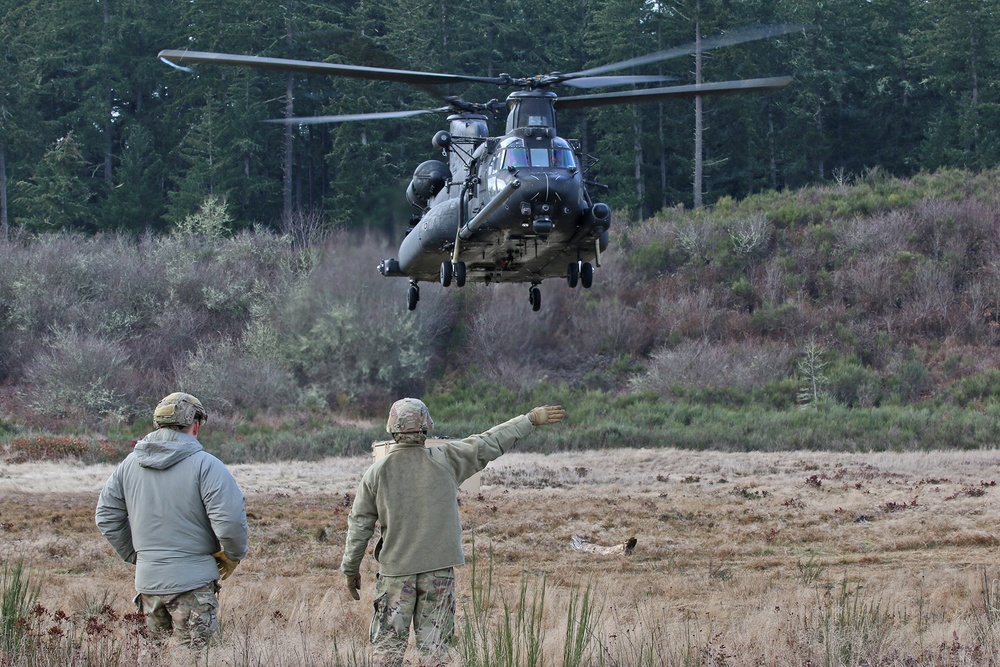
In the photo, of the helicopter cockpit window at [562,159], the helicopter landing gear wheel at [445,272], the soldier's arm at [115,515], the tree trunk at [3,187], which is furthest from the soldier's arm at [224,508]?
the tree trunk at [3,187]

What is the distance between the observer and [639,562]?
14164 mm

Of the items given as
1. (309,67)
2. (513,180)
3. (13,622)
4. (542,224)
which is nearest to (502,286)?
(513,180)

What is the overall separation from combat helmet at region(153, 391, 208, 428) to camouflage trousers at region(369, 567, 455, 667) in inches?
54.5

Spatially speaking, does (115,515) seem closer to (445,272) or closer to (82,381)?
(445,272)

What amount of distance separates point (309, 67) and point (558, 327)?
27458 millimetres

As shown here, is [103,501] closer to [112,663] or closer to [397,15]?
[112,663]

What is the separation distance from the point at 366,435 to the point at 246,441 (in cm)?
313

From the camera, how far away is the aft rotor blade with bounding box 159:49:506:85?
48.2 ft

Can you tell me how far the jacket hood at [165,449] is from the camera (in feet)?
21.2

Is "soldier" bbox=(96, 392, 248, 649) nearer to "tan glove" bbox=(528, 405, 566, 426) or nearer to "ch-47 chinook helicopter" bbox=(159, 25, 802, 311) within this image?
"tan glove" bbox=(528, 405, 566, 426)

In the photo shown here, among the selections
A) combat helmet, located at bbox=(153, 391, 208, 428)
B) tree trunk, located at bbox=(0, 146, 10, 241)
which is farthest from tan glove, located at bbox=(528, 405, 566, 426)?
tree trunk, located at bbox=(0, 146, 10, 241)

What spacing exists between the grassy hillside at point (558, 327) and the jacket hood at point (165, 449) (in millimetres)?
25502

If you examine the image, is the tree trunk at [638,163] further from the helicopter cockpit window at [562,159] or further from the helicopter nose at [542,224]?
the helicopter nose at [542,224]

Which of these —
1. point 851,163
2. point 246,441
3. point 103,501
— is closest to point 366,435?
point 246,441
